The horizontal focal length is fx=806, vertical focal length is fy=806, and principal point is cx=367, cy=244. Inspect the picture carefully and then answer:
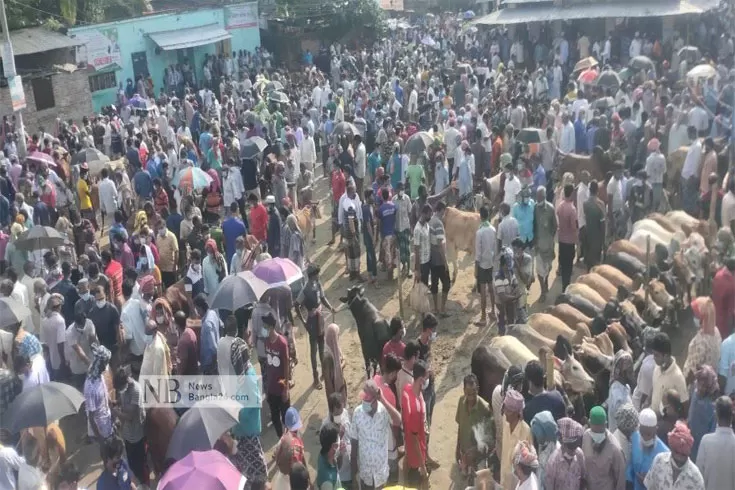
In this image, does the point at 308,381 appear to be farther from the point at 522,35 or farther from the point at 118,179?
the point at 522,35

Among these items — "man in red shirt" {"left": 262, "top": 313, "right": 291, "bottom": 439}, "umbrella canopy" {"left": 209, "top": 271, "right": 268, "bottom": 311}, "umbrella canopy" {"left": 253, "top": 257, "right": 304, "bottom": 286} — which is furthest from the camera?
"umbrella canopy" {"left": 253, "top": 257, "right": 304, "bottom": 286}

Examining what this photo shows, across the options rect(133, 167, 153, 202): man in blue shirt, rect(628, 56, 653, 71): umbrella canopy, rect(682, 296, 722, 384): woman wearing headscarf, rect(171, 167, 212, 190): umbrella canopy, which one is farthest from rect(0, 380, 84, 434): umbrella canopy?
rect(628, 56, 653, 71): umbrella canopy

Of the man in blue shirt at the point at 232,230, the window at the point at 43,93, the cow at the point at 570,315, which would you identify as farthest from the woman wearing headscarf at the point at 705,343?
the window at the point at 43,93

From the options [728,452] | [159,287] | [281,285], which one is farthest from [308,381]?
[728,452]

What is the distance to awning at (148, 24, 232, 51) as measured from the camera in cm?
2625

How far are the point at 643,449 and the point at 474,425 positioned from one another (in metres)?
1.42

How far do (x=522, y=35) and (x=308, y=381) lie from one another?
19377 millimetres

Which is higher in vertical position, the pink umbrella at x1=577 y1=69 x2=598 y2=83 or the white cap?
the pink umbrella at x1=577 y1=69 x2=598 y2=83

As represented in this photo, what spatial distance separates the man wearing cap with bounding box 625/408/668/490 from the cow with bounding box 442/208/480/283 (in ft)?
18.8

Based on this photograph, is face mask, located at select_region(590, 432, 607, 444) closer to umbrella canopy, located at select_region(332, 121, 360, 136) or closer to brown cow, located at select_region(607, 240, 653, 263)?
brown cow, located at select_region(607, 240, 653, 263)

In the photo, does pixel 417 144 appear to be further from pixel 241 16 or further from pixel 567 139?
pixel 241 16

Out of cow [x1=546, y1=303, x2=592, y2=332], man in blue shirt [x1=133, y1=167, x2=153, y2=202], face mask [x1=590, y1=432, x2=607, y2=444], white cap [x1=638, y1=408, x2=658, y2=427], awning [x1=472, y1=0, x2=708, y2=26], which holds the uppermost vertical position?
awning [x1=472, y1=0, x2=708, y2=26]

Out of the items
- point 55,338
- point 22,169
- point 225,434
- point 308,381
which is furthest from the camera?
point 22,169

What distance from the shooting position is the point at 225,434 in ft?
20.6
